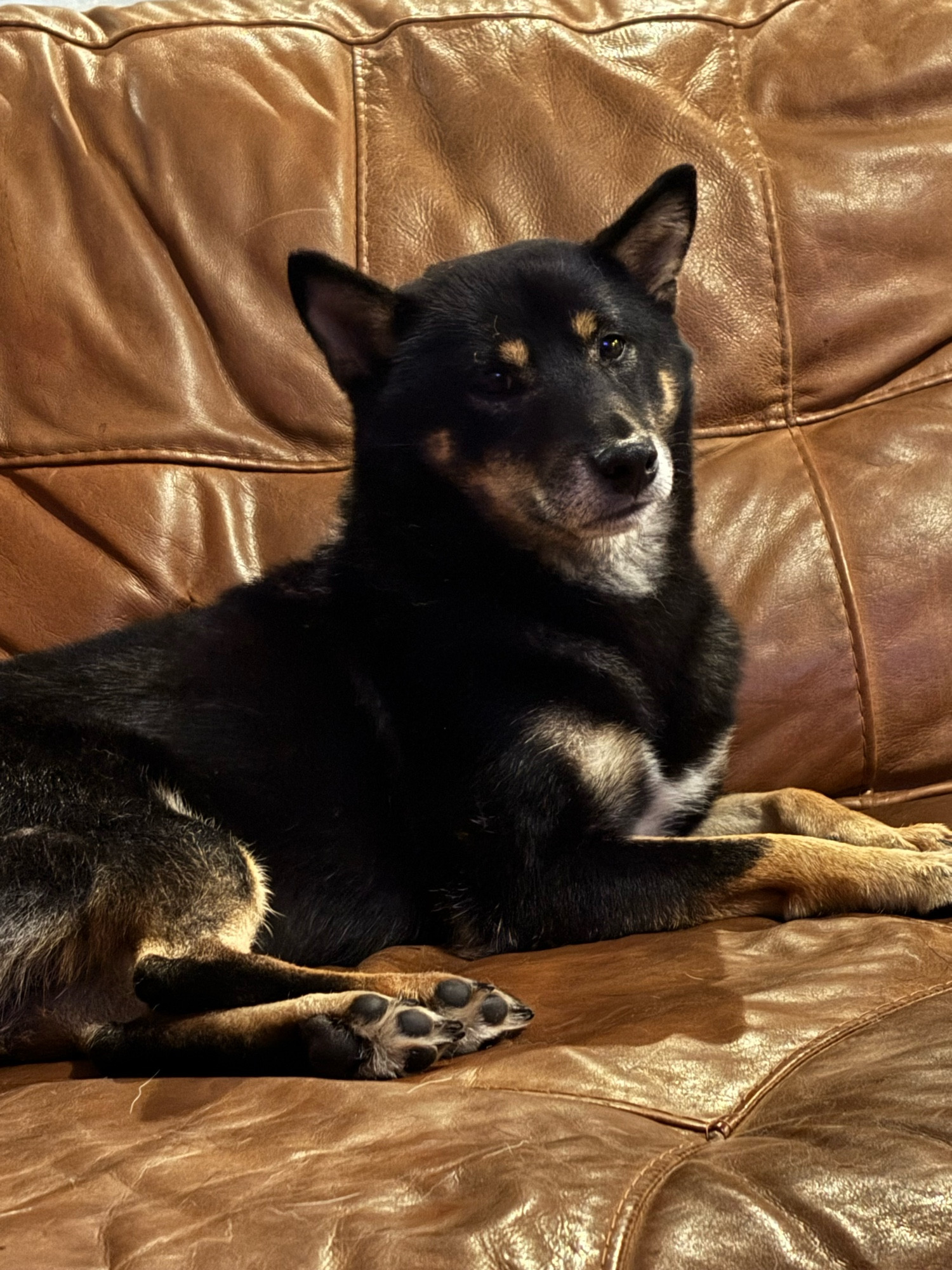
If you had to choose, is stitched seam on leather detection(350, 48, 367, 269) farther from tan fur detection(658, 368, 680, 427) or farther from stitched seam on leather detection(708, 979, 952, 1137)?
stitched seam on leather detection(708, 979, 952, 1137)

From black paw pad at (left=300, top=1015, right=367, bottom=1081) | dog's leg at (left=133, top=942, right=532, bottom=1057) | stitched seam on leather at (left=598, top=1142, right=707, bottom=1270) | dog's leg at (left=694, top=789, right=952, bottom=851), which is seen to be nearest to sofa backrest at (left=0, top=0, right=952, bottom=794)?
A: dog's leg at (left=694, top=789, right=952, bottom=851)

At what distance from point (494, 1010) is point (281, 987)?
28cm

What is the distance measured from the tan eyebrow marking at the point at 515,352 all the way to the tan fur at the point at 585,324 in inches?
3.5

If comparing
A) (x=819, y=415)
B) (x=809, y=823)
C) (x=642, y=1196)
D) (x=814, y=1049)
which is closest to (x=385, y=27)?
(x=819, y=415)

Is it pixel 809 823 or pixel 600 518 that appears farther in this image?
pixel 809 823

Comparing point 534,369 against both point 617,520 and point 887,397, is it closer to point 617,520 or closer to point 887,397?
point 617,520

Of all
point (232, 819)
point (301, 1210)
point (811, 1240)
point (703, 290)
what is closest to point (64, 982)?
point (232, 819)

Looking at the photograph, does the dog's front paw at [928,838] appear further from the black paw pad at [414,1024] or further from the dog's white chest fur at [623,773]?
the black paw pad at [414,1024]

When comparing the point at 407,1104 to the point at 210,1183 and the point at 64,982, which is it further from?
the point at 64,982

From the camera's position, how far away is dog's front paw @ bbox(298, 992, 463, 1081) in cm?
141

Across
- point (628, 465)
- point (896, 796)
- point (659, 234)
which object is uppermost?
point (659, 234)

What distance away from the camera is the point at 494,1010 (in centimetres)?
148


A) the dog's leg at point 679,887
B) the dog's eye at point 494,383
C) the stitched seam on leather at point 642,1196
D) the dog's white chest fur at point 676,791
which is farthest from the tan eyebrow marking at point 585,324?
the stitched seam on leather at point 642,1196

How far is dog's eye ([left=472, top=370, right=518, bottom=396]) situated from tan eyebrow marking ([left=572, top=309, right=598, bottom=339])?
0.45ft
